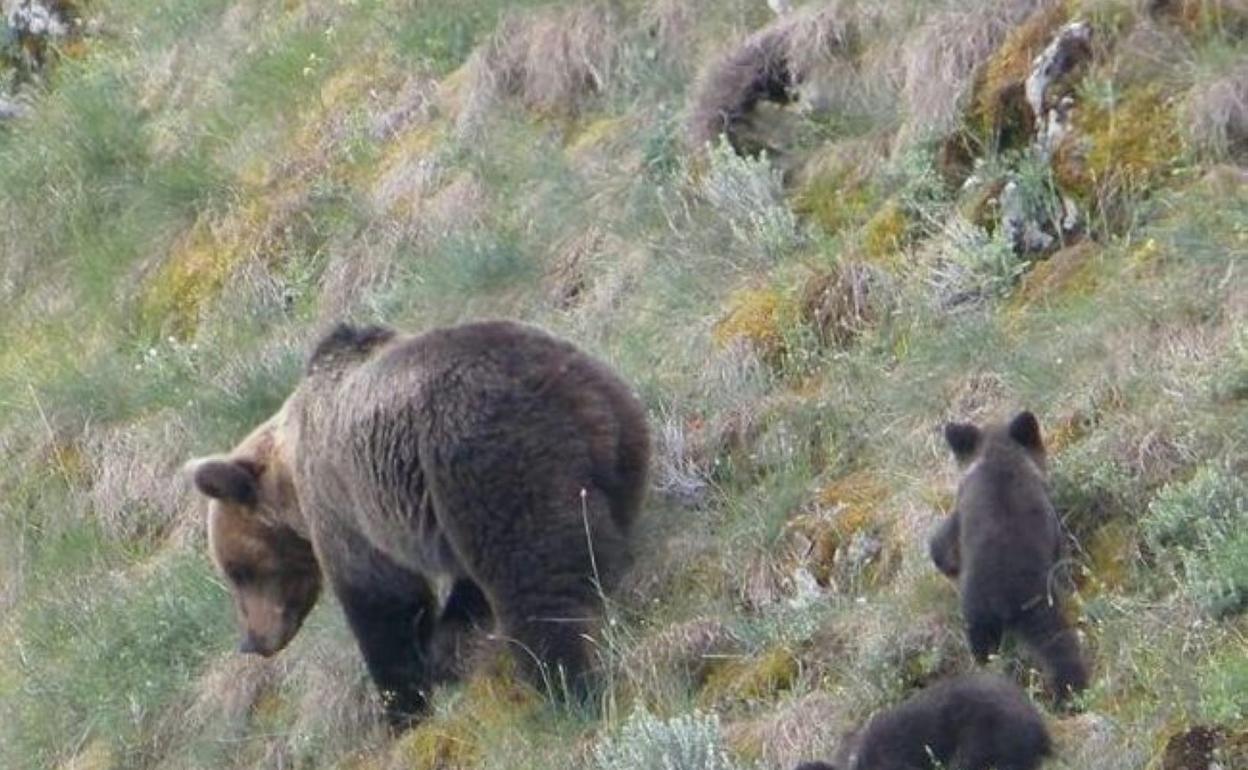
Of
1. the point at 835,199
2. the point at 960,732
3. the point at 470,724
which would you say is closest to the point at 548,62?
the point at 835,199

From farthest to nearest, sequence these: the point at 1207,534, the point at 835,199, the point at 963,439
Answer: the point at 835,199
the point at 963,439
the point at 1207,534

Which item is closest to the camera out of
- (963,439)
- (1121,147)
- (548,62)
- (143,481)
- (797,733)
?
(797,733)

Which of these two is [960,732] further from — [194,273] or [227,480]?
[194,273]

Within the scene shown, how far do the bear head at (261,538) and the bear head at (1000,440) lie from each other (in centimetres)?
299

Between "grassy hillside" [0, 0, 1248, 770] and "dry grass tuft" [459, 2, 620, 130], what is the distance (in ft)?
0.08

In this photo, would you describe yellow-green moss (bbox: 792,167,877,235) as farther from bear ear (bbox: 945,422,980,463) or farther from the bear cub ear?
bear ear (bbox: 945,422,980,463)

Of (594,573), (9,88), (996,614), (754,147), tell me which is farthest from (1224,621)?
(9,88)

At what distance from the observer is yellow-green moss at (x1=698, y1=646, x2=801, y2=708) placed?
8742 mm

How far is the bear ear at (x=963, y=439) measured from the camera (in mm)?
8531

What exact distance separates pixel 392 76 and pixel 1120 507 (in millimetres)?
7774

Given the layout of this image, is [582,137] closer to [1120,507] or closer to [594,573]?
[594,573]

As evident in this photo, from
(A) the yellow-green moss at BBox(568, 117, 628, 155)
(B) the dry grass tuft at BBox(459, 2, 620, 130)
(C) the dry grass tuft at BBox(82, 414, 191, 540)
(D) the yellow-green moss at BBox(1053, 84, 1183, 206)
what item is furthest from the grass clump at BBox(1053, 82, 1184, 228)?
(C) the dry grass tuft at BBox(82, 414, 191, 540)

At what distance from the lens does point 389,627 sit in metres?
9.98

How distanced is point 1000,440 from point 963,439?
16 cm
